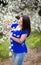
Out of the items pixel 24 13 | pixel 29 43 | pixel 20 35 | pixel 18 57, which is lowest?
pixel 29 43

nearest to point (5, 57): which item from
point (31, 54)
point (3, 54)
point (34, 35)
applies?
point (3, 54)

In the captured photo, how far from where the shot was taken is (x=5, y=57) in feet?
25.1

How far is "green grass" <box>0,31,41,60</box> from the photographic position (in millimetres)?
7742

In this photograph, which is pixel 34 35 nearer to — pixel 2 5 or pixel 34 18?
pixel 34 18

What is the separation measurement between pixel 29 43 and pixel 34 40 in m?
0.23

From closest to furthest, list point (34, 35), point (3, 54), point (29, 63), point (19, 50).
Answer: point (19, 50)
point (29, 63)
point (3, 54)
point (34, 35)

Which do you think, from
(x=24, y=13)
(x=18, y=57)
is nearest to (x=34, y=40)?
(x=24, y=13)

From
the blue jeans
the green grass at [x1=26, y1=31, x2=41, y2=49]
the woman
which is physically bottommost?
the green grass at [x1=26, y1=31, x2=41, y2=49]

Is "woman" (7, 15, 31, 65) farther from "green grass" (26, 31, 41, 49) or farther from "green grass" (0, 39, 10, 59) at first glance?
"green grass" (26, 31, 41, 49)

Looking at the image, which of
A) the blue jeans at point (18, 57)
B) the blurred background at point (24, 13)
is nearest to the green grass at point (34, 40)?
the blurred background at point (24, 13)

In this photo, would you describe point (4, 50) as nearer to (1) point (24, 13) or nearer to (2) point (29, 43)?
(2) point (29, 43)

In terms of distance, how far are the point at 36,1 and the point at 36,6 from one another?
0.19 metres

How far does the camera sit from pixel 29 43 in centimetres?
822

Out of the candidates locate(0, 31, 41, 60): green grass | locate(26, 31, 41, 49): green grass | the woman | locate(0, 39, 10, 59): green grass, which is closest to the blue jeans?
the woman
